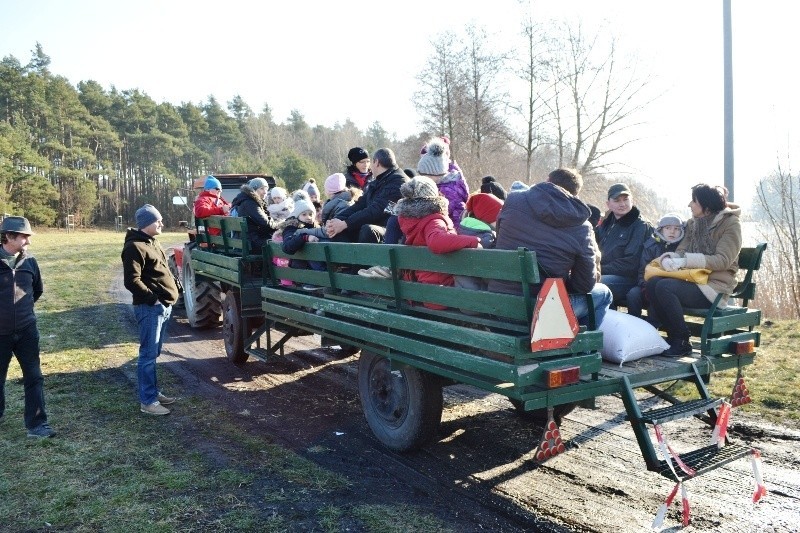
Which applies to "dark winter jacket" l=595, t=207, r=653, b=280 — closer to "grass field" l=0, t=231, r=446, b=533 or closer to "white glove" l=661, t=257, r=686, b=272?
"white glove" l=661, t=257, r=686, b=272

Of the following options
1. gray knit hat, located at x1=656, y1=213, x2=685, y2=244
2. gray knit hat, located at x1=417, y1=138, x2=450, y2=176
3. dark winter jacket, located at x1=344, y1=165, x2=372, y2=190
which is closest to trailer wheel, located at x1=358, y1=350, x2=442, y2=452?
gray knit hat, located at x1=417, y1=138, x2=450, y2=176

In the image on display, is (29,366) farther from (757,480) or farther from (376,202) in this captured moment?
(757,480)

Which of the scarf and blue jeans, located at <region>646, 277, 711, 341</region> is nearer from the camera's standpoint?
blue jeans, located at <region>646, 277, 711, 341</region>

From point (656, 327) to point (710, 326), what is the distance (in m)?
0.49

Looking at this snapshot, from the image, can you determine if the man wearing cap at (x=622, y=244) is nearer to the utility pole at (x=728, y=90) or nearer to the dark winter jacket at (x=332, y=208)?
the dark winter jacket at (x=332, y=208)

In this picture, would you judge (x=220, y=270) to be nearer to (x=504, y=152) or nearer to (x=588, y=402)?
(x=588, y=402)

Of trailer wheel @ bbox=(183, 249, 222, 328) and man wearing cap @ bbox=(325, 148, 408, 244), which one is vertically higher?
man wearing cap @ bbox=(325, 148, 408, 244)

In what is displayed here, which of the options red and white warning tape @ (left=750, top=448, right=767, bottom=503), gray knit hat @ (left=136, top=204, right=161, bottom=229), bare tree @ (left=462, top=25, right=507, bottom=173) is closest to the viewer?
red and white warning tape @ (left=750, top=448, right=767, bottom=503)

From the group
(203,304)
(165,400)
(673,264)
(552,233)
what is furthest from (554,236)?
(203,304)

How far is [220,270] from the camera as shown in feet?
25.3

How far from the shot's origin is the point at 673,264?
16.1 feet

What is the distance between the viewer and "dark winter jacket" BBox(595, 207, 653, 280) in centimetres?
562

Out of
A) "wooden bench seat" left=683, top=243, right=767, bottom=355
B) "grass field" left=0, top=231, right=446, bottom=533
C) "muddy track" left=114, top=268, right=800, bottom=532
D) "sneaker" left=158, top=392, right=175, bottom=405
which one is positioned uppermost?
"wooden bench seat" left=683, top=243, right=767, bottom=355

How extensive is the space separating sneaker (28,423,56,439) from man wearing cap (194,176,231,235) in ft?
12.0
